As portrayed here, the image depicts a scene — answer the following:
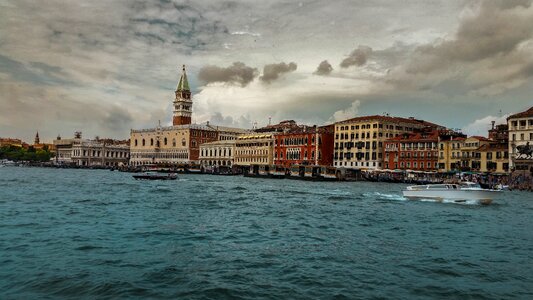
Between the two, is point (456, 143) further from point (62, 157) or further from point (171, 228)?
point (62, 157)

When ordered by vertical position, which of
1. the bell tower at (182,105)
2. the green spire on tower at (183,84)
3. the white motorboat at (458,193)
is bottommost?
the white motorboat at (458,193)

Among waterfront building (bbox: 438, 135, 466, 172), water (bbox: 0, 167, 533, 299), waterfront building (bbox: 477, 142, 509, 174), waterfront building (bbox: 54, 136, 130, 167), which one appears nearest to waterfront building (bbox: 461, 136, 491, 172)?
waterfront building (bbox: 477, 142, 509, 174)

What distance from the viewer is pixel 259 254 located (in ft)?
46.9

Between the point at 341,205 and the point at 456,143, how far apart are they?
134 feet

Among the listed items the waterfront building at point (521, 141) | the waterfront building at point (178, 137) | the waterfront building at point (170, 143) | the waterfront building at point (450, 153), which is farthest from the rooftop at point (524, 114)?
the waterfront building at point (170, 143)

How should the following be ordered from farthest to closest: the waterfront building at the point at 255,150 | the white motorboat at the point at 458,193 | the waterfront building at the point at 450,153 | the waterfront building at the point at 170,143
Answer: the waterfront building at the point at 170,143, the waterfront building at the point at 255,150, the waterfront building at the point at 450,153, the white motorboat at the point at 458,193

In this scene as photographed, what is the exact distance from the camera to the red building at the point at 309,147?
81.4 meters

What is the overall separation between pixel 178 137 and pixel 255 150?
30.1 meters

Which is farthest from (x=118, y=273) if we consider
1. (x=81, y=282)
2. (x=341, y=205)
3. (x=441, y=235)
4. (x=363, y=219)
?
(x=341, y=205)

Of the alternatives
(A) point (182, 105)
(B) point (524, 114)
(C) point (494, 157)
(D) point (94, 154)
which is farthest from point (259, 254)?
(D) point (94, 154)

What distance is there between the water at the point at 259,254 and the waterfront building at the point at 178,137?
281 feet

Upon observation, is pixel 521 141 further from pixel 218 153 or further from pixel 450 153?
pixel 218 153

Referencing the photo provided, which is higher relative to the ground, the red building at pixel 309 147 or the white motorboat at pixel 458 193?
the red building at pixel 309 147

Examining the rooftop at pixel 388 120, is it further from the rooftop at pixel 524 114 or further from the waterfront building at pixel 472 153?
the rooftop at pixel 524 114
